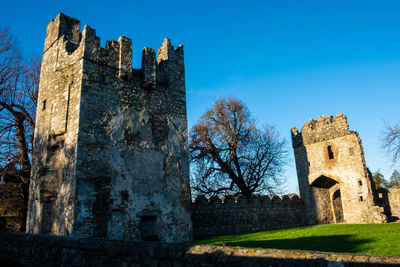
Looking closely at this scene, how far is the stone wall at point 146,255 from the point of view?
9.70 ft

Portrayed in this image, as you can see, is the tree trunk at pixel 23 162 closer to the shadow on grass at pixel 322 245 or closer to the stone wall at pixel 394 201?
the shadow on grass at pixel 322 245

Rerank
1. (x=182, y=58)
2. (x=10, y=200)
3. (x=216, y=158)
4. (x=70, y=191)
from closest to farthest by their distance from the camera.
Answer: (x=70, y=191), (x=182, y=58), (x=10, y=200), (x=216, y=158)

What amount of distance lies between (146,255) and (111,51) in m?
8.42

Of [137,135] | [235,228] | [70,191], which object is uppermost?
[137,135]

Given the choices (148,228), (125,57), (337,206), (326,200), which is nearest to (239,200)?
(148,228)

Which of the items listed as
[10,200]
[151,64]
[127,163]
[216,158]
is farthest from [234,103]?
[10,200]

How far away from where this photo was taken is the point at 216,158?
68.9ft

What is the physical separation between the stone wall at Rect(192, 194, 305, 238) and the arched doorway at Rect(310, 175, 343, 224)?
1066 mm

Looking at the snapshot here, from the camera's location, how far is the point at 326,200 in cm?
1975

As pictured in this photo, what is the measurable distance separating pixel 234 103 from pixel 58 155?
1431 cm

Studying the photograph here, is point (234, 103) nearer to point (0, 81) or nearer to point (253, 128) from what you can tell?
point (253, 128)

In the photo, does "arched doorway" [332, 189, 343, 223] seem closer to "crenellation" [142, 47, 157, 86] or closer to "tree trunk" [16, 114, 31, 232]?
"crenellation" [142, 47, 157, 86]

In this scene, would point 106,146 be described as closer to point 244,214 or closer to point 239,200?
point 239,200

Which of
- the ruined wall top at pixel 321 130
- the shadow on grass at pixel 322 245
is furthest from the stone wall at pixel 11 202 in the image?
the ruined wall top at pixel 321 130
